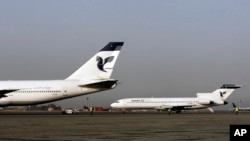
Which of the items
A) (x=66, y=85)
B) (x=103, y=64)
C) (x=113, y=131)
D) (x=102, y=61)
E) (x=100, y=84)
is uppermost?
(x=102, y=61)

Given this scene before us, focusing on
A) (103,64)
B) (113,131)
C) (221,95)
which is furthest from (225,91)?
(113,131)

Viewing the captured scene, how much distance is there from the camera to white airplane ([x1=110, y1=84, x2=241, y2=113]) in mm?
98250

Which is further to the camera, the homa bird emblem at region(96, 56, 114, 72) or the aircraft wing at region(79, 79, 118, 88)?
the homa bird emblem at region(96, 56, 114, 72)

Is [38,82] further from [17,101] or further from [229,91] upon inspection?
[229,91]

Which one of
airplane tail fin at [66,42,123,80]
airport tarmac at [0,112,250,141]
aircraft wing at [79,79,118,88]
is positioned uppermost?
airplane tail fin at [66,42,123,80]

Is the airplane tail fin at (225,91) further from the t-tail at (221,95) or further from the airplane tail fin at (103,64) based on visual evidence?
the airplane tail fin at (103,64)

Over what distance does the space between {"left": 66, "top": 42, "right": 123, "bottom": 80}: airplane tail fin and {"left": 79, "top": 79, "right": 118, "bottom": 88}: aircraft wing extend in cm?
157

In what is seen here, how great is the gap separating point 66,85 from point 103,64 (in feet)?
18.6

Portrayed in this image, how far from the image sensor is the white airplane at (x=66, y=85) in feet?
201

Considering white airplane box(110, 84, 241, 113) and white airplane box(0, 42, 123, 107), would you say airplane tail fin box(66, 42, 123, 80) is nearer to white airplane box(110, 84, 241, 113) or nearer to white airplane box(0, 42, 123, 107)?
white airplane box(0, 42, 123, 107)

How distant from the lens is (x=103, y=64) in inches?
2458

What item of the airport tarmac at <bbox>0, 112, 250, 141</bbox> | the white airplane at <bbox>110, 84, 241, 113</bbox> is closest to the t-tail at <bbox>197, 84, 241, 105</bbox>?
the white airplane at <bbox>110, 84, 241, 113</bbox>

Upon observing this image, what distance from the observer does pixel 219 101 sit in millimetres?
98688

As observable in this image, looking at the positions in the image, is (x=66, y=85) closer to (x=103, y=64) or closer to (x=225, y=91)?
(x=103, y=64)
